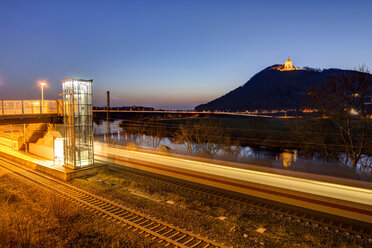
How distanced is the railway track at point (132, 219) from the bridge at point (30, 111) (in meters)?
4.99

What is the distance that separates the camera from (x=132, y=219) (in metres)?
8.00

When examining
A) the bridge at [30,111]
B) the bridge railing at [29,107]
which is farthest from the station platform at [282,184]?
the bridge railing at [29,107]

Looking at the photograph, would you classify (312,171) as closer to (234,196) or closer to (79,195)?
Result: (234,196)

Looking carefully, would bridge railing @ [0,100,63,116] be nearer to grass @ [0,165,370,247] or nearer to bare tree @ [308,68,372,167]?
grass @ [0,165,370,247]

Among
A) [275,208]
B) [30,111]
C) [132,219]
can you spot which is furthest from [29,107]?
[275,208]

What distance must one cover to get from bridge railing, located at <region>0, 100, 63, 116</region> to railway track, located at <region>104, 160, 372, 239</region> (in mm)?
8443

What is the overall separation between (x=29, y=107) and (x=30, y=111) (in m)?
0.28

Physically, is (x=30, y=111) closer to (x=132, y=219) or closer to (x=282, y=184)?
(x=132, y=219)

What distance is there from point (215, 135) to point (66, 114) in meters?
22.3

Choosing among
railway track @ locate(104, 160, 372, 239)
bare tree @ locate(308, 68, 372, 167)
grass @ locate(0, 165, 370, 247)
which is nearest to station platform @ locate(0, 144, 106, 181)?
grass @ locate(0, 165, 370, 247)

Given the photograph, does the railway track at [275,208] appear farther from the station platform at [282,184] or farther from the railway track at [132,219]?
the railway track at [132,219]

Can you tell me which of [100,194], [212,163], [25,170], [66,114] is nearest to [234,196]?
[212,163]

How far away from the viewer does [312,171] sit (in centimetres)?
961

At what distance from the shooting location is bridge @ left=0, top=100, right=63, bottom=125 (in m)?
15.0
